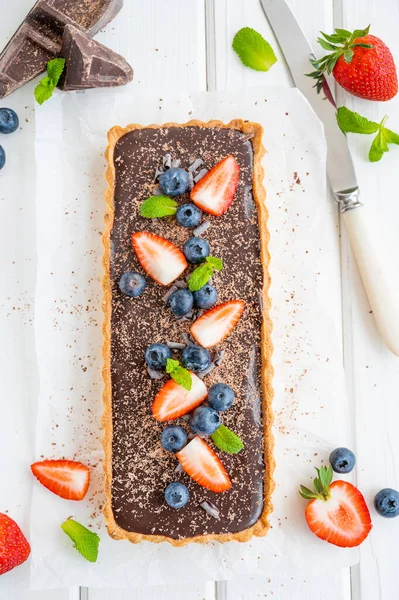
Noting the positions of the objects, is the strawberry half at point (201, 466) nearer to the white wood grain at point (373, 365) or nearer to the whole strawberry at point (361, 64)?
the white wood grain at point (373, 365)

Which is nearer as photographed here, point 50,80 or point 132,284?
point 132,284

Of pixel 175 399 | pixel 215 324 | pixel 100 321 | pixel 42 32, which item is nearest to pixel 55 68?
pixel 42 32

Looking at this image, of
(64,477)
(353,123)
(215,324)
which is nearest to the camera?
(215,324)

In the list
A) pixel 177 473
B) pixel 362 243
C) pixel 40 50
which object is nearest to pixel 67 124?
pixel 40 50

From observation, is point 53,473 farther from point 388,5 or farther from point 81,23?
point 388,5

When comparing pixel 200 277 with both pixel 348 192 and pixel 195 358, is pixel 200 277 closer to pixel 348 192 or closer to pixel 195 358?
pixel 195 358

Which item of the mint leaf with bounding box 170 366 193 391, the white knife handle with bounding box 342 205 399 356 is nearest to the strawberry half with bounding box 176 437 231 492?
the mint leaf with bounding box 170 366 193 391

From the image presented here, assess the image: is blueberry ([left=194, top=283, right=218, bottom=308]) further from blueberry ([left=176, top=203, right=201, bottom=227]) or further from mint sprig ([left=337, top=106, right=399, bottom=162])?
mint sprig ([left=337, top=106, right=399, bottom=162])
